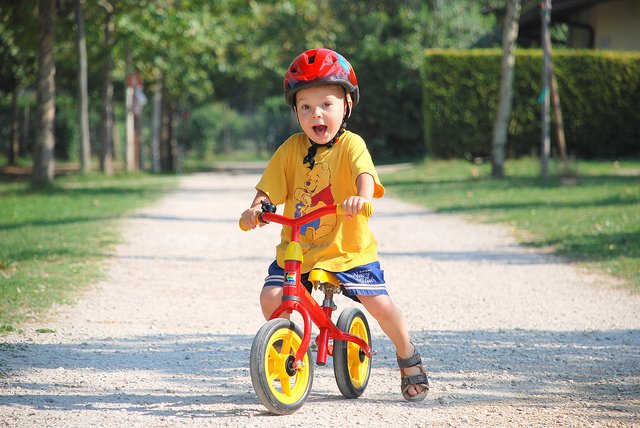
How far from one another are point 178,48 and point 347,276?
2292 centimetres

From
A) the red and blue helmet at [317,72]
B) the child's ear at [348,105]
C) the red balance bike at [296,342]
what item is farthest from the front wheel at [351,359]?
the red and blue helmet at [317,72]

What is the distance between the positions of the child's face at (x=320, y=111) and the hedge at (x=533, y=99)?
859 inches

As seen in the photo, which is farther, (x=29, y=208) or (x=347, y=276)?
(x=29, y=208)

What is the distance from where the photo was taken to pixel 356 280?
168 inches

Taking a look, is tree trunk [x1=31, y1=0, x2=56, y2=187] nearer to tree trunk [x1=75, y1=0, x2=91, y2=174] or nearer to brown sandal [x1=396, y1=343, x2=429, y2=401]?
tree trunk [x1=75, y1=0, x2=91, y2=174]

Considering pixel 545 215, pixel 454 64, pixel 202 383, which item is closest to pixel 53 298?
pixel 202 383

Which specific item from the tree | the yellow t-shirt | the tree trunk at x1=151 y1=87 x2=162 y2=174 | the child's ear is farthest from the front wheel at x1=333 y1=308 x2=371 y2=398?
the tree trunk at x1=151 y1=87 x2=162 y2=174

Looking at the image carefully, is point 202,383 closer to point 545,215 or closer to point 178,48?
point 545,215

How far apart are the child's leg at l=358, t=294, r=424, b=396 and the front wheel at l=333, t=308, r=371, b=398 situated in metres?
0.17

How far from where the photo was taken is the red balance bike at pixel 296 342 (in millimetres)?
4031

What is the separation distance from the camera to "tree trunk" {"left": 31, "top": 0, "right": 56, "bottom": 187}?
1892 cm

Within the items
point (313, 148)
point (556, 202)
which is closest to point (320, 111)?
point (313, 148)

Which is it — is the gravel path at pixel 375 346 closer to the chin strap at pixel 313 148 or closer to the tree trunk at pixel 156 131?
the chin strap at pixel 313 148

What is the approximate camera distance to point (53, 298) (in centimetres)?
712
